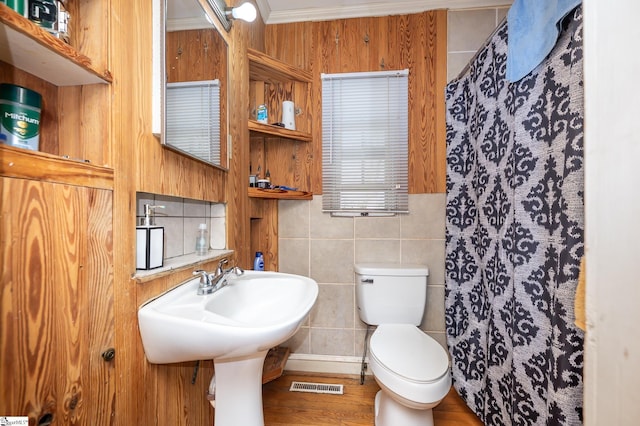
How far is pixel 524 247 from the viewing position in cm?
99

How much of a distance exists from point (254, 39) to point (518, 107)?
4.74 ft

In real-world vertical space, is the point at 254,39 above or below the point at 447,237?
above

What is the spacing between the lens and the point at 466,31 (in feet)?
5.45

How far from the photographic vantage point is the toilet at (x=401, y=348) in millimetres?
1052

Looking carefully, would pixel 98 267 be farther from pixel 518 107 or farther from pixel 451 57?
pixel 451 57

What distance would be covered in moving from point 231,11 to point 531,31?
1200 millimetres

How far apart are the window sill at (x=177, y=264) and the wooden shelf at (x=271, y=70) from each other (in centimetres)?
110

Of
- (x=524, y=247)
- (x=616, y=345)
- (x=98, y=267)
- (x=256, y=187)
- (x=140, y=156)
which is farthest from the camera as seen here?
(x=256, y=187)

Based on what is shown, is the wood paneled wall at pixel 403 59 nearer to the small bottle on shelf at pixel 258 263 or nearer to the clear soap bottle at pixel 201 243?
the small bottle on shelf at pixel 258 263

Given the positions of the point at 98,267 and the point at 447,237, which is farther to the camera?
the point at 447,237

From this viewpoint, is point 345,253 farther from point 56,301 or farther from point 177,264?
point 56,301

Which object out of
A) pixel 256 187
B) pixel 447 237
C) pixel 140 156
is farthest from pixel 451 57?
pixel 140 156

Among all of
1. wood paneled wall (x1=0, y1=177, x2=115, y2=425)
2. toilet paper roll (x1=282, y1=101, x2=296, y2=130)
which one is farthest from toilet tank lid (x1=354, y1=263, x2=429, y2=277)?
wood paneled wall (x1=0, y1=177, x2=115, y2=425)

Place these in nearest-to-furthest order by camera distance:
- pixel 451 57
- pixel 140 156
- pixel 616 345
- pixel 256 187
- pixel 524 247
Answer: pixel 616 345 → pixel 140 156 → pixel 524 247 → pixel 256 187 → pixel 451 57
